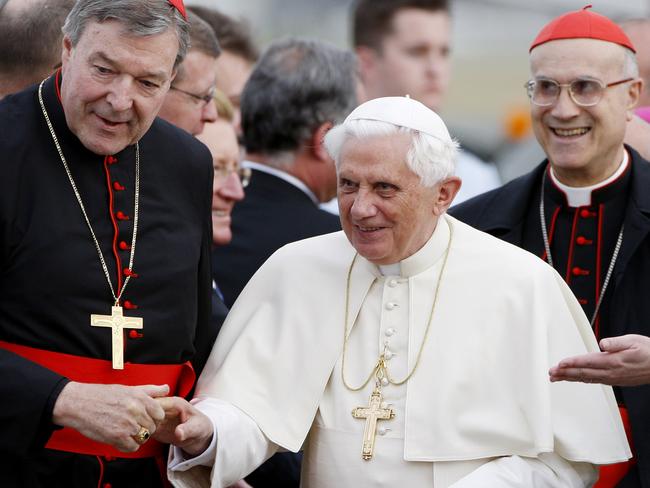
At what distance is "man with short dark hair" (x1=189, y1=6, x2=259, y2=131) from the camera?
757 centimetres

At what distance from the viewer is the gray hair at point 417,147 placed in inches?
173

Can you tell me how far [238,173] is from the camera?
5988 millimetres

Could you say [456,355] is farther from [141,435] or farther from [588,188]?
[588,188]

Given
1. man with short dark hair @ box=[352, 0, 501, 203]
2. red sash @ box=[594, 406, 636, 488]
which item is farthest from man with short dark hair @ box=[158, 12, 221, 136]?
man with short dark hair @ box=[352, 0, 501, 203]

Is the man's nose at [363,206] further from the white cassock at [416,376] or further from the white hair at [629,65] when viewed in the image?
the white hair at [629,65]

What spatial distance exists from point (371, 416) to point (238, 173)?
187cm

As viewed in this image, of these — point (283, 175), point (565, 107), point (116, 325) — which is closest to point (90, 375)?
point (116, 325)

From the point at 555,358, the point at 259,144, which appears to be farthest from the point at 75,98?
the point at 259,144

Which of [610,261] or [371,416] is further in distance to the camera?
[610,261]

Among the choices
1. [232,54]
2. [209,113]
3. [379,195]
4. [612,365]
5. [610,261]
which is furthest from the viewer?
[232,54]

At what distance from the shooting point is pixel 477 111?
11422mm

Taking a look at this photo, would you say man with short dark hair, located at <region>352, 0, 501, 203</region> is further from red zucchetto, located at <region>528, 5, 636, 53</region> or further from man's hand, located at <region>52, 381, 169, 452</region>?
man's hand, located at <region>52, 381, 169, 452</region>

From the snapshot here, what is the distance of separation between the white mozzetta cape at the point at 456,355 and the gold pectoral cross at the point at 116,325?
0.45m

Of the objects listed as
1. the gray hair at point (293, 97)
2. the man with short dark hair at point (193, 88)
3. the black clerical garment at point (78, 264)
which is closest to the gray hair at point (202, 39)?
the man with short dark hair at point (193, 88)
